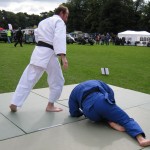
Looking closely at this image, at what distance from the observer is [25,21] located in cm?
12025

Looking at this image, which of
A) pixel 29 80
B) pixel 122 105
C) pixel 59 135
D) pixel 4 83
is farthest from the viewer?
pixel 4 83

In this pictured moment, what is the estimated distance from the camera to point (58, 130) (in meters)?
4.37

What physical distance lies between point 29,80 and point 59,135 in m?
1.24

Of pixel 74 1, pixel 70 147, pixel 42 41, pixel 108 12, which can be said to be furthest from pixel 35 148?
pixel 74 1

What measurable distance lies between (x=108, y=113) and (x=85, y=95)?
1.67 feet

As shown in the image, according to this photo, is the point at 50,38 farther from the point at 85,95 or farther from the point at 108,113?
the point at 108,113

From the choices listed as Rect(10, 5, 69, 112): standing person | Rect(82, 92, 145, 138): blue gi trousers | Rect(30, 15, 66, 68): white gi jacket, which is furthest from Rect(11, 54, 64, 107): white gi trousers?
Rect(82, 92, 145, 138): blue gi trousers

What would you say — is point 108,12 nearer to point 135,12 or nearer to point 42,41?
point 135,12

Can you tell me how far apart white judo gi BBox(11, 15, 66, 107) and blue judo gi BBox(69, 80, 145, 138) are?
615mm

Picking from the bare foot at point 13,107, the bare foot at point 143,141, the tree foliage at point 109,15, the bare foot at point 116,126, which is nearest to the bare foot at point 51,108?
the bare foot at point 13,107

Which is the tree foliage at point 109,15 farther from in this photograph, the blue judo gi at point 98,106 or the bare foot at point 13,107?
the blue judo gi at point 98,106

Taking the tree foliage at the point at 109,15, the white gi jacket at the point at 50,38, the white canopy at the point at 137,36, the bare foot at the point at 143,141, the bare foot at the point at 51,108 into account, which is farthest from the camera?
the tree foliage at the point at 109,15

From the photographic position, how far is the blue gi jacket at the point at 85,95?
14.9ft

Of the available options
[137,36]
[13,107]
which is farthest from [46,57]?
[137,36]
